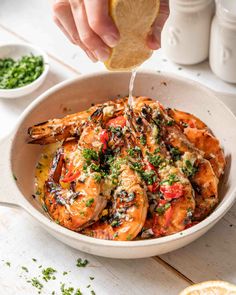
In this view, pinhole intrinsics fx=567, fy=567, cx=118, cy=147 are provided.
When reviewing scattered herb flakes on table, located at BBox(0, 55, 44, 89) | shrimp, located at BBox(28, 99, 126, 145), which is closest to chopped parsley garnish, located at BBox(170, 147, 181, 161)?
shrimp, located at BBox(28, 99, 126, 145)

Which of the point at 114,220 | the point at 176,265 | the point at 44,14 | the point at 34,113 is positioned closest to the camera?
the point at 114,220

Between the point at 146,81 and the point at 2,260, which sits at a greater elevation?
the point at 146,81

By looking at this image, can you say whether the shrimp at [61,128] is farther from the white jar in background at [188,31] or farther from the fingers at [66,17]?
the white jar in background at [188,31]

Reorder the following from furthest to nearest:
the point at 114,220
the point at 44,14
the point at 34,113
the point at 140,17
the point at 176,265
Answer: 1. the point at 44,14
2. the point at 34,113
3. the point at 176,265
4. the point at 114,220
5. the point at 140,17

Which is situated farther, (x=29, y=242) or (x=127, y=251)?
(x=29, y=242)

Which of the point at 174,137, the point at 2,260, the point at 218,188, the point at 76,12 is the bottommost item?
the point at 2,260

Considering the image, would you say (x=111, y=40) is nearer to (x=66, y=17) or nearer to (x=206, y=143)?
(x=66, y=17)

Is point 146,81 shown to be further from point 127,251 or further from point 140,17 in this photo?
point 127,251

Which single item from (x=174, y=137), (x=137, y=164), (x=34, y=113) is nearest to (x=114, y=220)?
(x=137, y=164)
